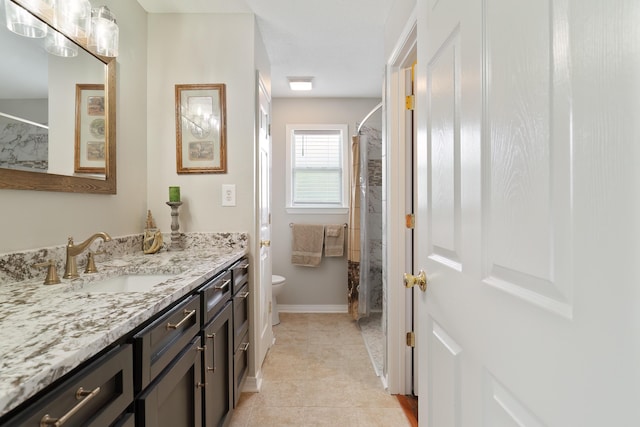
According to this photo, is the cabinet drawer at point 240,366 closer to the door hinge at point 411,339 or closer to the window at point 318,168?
the door hinge at point 411,339

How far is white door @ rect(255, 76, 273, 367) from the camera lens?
230 centimetres

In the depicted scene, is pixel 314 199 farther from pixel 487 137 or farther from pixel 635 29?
pixel 635 29

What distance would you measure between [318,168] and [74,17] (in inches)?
104

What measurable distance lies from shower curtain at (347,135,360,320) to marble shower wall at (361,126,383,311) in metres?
0.18

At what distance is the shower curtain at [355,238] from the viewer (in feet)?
10.9

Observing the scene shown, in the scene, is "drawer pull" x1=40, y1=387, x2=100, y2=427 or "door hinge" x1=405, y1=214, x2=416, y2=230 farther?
"door hinge" x1=405, y1=214, x2=416, y2=230

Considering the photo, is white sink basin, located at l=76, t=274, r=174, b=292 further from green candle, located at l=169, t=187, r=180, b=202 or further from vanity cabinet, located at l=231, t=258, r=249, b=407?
green candle, located at l=169, t=187, r=180, b=202

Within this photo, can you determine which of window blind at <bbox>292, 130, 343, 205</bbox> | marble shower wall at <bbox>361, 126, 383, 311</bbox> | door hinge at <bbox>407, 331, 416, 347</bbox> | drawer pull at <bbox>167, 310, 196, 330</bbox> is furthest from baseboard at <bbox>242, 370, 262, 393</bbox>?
window blind at <bbox>292, 130, 343, 205</bbox>

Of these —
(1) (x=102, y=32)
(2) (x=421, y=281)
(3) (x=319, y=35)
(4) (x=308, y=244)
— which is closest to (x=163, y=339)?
(2) (x=421, y=281)

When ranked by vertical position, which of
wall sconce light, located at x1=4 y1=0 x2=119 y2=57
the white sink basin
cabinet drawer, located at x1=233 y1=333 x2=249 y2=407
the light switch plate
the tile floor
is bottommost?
the tile floor

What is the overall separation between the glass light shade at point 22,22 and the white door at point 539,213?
1441mm

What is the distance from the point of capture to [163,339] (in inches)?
37.7

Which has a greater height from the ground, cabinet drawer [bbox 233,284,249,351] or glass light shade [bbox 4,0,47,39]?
glass light shade [bbox 4,0,47,39]

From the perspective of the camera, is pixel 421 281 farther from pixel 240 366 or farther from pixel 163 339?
pixel 240 366
